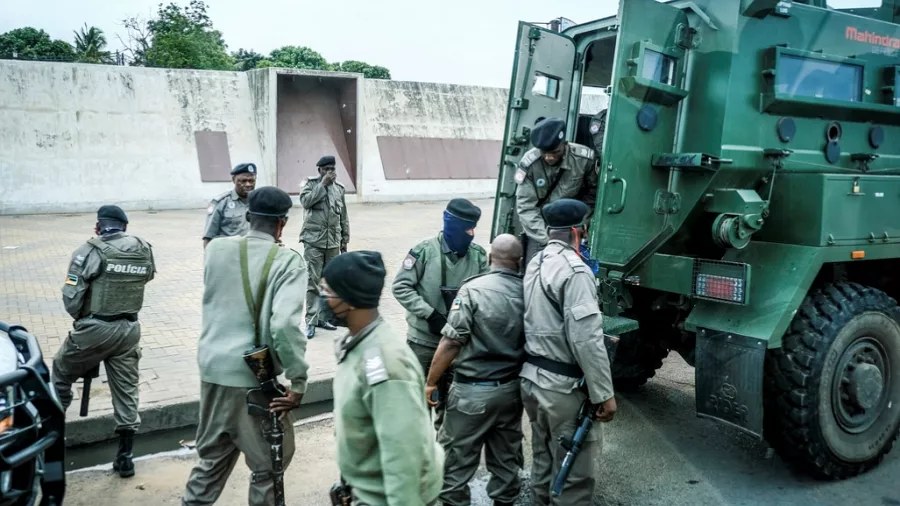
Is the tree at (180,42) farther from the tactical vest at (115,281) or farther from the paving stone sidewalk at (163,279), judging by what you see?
the tactical vest at (115,281)

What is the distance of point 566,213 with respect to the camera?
3533mm

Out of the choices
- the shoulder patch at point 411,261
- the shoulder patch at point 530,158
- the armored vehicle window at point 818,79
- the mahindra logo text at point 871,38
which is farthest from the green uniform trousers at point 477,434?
the mahindra logo text at point 871,38

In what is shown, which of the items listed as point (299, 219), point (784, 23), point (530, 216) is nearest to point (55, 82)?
point (299, 219)

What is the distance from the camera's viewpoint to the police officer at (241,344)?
3260mm

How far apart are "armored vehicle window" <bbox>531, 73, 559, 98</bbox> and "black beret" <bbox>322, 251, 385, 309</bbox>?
323 cm

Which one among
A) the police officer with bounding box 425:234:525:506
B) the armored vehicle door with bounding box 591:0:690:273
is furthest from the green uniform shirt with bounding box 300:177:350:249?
the police officer with bounding box 425:234:525:506

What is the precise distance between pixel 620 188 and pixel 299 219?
38.4ft

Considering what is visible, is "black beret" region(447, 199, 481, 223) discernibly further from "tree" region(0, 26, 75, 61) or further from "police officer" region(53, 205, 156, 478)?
"tree" region(0, 26, 75, 61)

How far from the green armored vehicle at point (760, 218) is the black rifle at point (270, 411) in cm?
194

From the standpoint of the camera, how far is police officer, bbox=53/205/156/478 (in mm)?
4250

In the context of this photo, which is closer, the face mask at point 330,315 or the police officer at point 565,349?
the face mask at point 330,315

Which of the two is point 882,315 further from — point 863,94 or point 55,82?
point 55,82

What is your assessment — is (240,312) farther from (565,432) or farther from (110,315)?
(565,432)

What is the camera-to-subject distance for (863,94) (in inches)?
196
